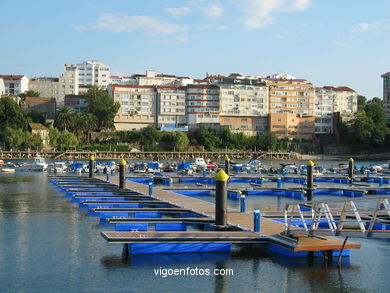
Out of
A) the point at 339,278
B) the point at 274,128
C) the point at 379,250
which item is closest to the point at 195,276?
the point at 339,278

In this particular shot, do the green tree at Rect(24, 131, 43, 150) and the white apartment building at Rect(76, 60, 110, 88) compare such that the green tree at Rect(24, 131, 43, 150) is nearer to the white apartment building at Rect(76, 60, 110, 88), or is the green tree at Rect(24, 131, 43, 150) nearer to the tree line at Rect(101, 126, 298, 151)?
the tree line at Rect(101, 126, 298, 151)

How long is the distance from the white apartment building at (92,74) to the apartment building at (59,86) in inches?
754

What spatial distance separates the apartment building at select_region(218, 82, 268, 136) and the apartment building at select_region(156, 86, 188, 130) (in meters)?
7.50

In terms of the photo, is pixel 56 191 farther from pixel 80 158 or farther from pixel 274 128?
pixel 274 128

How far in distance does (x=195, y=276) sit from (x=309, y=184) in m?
22.8

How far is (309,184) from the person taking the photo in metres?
40.1

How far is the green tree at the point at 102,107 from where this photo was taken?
111 metres

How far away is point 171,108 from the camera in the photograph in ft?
378

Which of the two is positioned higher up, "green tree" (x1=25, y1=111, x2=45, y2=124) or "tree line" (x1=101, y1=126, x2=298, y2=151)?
"green tree" (x1=25, y1=111, x2=45, y2=124)

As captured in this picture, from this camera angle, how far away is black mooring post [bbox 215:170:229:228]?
73.9 feet

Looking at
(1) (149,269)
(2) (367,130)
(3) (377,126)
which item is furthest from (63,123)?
(1) (149,269)

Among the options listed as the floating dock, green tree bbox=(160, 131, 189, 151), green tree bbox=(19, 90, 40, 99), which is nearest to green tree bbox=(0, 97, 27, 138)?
green tree bbox=(19, 90, 40, 99)

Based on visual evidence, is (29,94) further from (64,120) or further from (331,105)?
(331,105)

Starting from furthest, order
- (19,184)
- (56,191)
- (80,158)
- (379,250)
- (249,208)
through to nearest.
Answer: (80,158), (19,184), (56,191), (249,208), (379,250)
